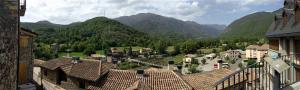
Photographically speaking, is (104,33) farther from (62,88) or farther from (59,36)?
(62,88)

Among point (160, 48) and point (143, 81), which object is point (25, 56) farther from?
point (160, 48)

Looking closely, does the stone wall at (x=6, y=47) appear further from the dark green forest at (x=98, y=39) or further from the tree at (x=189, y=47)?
the tree at (x=189, y=47)

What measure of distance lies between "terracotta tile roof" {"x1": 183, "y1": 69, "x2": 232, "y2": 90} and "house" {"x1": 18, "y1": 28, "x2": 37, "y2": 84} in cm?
1025

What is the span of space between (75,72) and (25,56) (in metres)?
5.48

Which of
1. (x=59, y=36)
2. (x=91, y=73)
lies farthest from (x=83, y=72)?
(x=59, y=36)

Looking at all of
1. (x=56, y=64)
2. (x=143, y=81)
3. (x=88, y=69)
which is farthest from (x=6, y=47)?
(x=56, y=64)

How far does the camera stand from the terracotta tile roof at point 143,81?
20.2 metres

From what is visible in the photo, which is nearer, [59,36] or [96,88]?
[96,88]

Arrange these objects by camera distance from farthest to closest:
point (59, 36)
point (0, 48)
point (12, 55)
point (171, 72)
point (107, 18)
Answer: point (107, 18), point (59, 36), point (171, 72), point (12, 55), point (0, 48)

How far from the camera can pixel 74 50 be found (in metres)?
91.8

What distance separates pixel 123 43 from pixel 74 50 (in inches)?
1419

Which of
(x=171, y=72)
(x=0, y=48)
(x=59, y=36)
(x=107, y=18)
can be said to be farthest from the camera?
(x=107, y=18)

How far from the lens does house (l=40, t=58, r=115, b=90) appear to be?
2371cm

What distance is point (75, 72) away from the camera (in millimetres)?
25203
